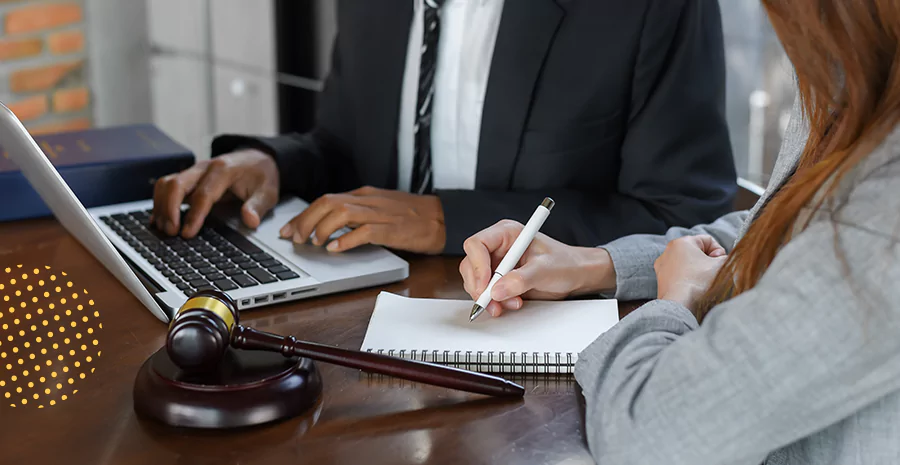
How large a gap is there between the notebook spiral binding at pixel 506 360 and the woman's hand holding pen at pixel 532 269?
0.10 meters

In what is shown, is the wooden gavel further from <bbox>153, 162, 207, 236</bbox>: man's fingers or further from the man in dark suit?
<bbox>153, 162, 207, 236</bbox>: man's fingers

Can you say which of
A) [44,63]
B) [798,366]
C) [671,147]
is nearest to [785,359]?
[798,366]

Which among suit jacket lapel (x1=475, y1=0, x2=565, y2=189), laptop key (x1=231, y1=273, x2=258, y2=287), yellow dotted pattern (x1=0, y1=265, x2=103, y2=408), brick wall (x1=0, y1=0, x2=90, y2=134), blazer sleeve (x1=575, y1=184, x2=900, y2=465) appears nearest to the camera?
blazer sleeve (x1=575, y1=184, x2=900, y2=465)

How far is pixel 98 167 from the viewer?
151 cm

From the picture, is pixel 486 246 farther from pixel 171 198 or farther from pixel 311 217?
pixel 171 198

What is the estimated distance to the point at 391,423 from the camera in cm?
85

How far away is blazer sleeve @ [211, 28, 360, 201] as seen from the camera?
1569 mm

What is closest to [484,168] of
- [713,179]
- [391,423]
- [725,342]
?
[713,179]

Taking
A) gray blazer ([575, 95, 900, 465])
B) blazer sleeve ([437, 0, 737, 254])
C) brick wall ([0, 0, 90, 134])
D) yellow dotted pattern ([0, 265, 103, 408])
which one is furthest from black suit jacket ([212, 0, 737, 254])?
brick wall ([0, 0, 90, 134])

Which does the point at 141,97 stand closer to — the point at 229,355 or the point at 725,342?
the point at 229,355

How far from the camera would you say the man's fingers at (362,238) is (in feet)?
4.07

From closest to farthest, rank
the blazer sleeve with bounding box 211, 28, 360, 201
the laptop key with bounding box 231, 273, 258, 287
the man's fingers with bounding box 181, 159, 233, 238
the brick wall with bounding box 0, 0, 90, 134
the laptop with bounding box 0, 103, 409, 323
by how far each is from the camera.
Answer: the laptop with bounding box 0, 103, 409, 323 < the laptop key with bounding box 231, 273, 258, 287 < the man's fingers with bounding box 181, 159, 233, 238 < the blazer sleeve with bounding box 211, 28, 360, 201 < the brick wall with bounding box 0, 0, 90, 134

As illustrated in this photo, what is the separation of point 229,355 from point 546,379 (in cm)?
30

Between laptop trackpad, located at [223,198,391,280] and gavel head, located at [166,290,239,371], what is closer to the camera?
gavel head, located at [166,290,239,371]
